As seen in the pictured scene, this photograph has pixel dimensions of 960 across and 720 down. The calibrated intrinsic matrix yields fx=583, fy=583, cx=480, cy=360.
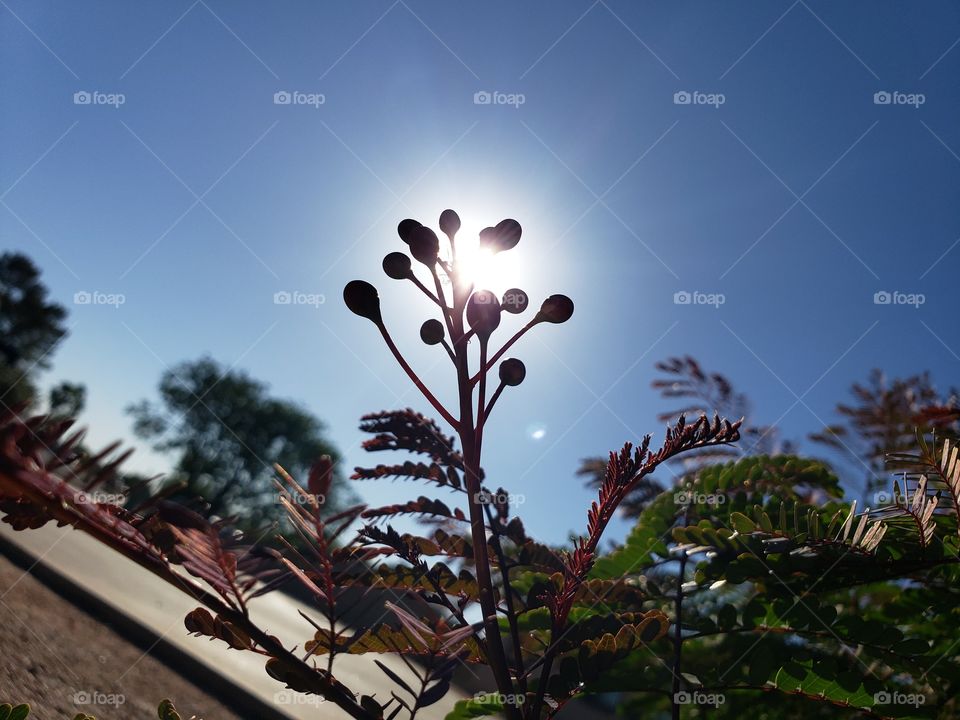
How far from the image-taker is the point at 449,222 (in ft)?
3.26

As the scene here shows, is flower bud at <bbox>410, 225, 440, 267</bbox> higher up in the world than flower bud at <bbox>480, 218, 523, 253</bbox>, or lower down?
lower down

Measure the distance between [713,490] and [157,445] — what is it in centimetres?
2917

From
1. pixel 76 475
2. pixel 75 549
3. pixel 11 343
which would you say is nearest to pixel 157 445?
pixel 11 343

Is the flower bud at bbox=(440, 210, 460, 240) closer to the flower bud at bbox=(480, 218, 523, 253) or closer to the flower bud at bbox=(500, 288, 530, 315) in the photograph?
the flower bud at bbox=(480, 218, 523, 253)

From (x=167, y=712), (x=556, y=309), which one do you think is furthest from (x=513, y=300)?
(x=167, y=712)

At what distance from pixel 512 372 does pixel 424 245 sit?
23 centimetres

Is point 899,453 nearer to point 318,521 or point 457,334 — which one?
point 457,334

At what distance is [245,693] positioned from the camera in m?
1.27

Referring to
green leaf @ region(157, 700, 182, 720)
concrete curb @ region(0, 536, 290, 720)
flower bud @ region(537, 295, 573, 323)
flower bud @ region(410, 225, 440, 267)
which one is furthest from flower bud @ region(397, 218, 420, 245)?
concrete curb @ region(0, 536, 290, 720)

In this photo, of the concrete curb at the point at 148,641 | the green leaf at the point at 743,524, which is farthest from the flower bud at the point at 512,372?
the concrete curb at the point at 148,641

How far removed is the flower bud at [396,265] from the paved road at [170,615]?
2.62 ft

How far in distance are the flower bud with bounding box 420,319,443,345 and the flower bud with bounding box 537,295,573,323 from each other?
148 mm

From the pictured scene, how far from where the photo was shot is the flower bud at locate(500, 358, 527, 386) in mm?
889

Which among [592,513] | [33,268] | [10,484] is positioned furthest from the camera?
[33,268]
